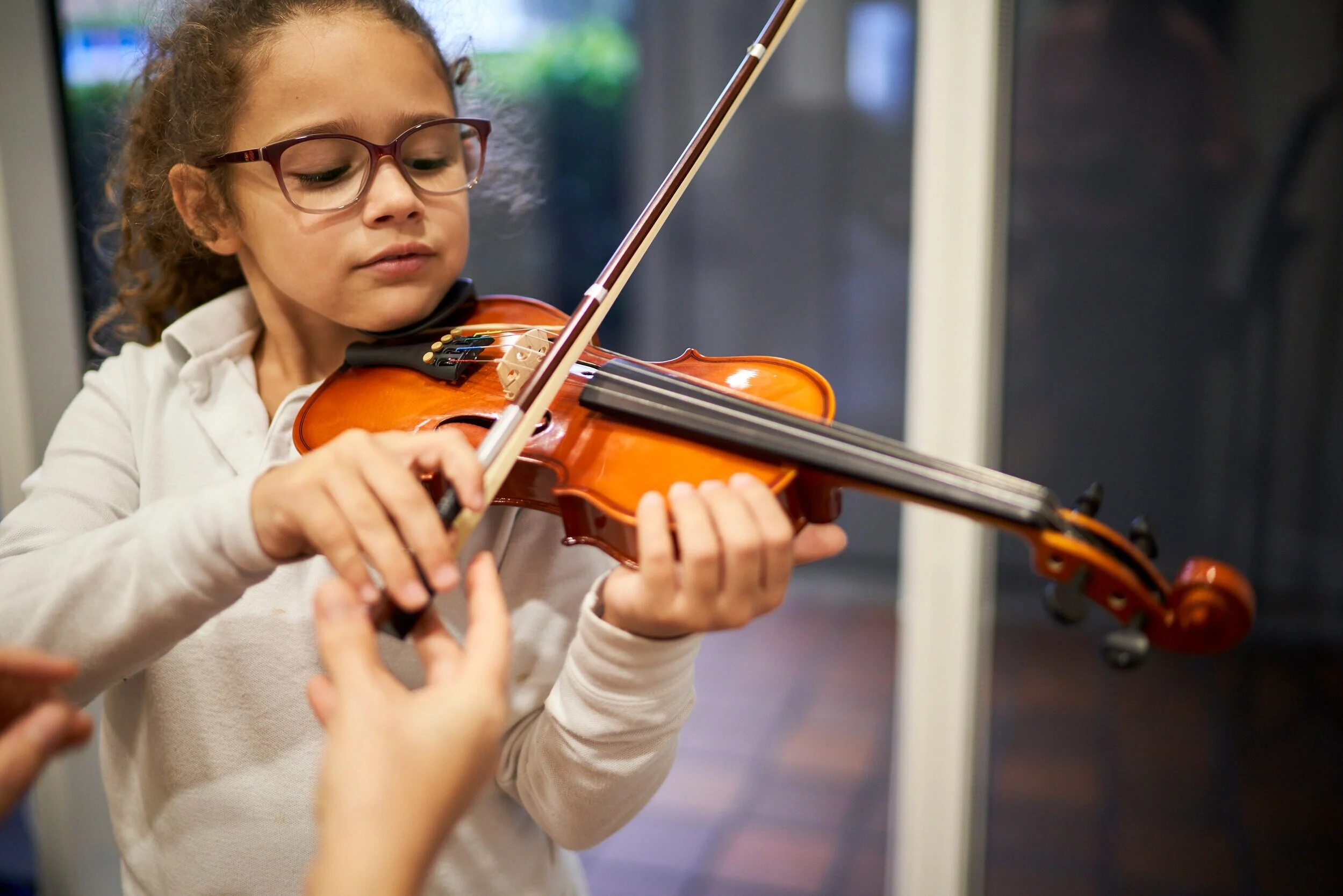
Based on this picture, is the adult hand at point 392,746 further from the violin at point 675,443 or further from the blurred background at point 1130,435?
the blurred background at point 1130,435

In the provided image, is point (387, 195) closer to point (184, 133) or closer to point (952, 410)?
point (184, 133)

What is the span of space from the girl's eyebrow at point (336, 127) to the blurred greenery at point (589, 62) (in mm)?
1886

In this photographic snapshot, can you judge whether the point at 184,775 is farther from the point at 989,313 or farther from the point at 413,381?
the point at 989,313

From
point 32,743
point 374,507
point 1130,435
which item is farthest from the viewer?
point 1130,435

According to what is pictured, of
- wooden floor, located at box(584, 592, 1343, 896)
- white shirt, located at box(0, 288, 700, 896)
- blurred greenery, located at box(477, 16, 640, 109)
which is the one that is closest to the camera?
white shirt, located at box(0, 288, 700, 896)

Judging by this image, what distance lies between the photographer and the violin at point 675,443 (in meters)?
0.52

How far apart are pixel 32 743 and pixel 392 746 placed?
0.47 feet

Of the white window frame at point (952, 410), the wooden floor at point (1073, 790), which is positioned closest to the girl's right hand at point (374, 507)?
the white window frame at point (952, 410)

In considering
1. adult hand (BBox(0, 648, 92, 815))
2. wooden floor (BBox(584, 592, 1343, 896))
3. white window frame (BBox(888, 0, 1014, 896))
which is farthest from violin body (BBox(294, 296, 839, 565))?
wooden floor (BBox(584, 592, 1343, 896))

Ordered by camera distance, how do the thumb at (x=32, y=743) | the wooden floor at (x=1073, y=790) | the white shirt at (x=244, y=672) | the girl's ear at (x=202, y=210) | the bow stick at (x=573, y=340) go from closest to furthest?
1. the thumb at (x=32, y=743)
2. the bow stick at (x=573, y=340)
3. the white shirt at (x=244, y=672)
4. the girl's ear at (x=202, y=210)
5. the wooden floor at (x=1073, y=790)

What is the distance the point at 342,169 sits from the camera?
2.19 ft

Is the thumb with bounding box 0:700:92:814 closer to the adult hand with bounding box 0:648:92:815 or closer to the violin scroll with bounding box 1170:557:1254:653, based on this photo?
the adult hand with bounding box 0:648:92:815

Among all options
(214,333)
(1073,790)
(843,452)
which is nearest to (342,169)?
(214,333)

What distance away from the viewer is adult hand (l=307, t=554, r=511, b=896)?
388 millimetres
